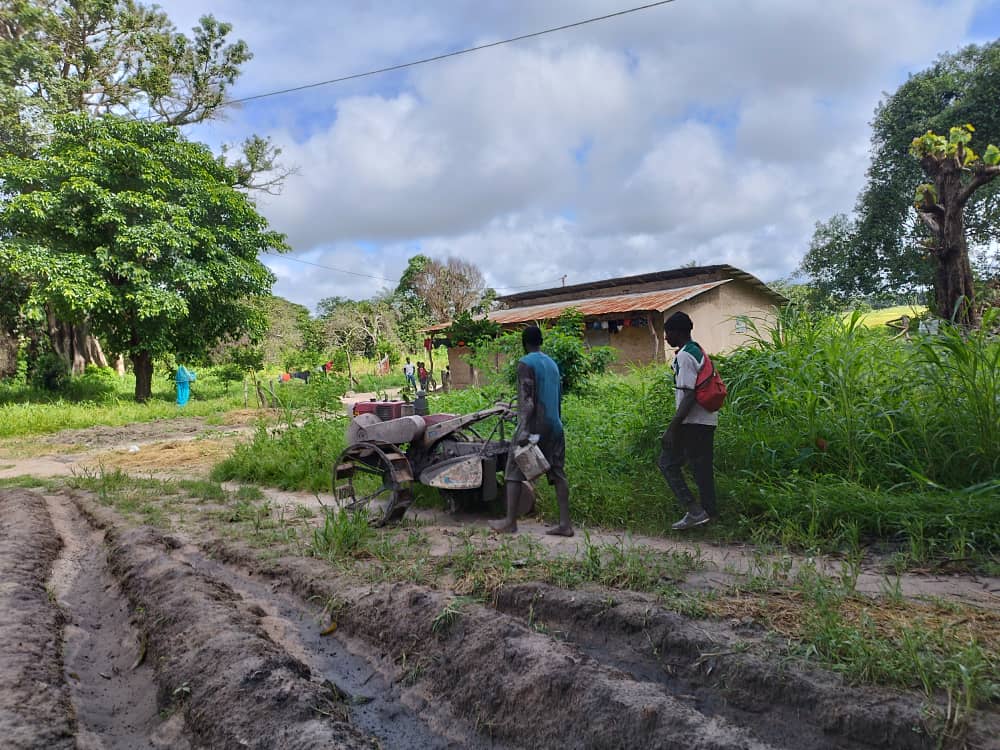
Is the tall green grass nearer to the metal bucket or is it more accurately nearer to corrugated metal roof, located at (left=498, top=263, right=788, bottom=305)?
the metal bucket

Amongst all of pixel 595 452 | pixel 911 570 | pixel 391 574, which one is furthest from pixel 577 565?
pixel 595 452

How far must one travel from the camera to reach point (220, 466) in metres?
10.0

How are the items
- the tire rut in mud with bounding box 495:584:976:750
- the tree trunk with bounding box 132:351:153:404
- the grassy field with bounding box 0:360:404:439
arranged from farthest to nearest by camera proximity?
the tree trunk with bounding box 132:351:153:404 < the grassy field with bounding box 0:360:404:439 < the tire rut in mud with bounding box 495:584:976:750

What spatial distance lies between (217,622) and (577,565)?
7.23 feet

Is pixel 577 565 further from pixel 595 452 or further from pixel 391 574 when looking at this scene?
pixel 595 452

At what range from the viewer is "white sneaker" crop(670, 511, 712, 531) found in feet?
17.1

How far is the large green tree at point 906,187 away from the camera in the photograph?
24.7m

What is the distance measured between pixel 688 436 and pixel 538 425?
1.21 meters

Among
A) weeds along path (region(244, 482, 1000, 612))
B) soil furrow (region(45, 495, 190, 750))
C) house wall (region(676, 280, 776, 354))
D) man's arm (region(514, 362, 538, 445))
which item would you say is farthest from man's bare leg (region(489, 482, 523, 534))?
house wall (region(676, 280, 776, 354))

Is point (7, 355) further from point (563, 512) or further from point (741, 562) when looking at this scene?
point (741, 562)

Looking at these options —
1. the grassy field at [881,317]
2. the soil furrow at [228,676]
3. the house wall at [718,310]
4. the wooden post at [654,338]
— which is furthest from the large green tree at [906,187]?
the soil furrow at [228,676]

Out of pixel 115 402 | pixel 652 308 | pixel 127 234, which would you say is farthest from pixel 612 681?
pixel 115 402

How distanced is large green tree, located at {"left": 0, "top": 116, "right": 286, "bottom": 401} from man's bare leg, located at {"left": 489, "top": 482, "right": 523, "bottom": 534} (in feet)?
52.2

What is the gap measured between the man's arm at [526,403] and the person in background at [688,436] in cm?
110
